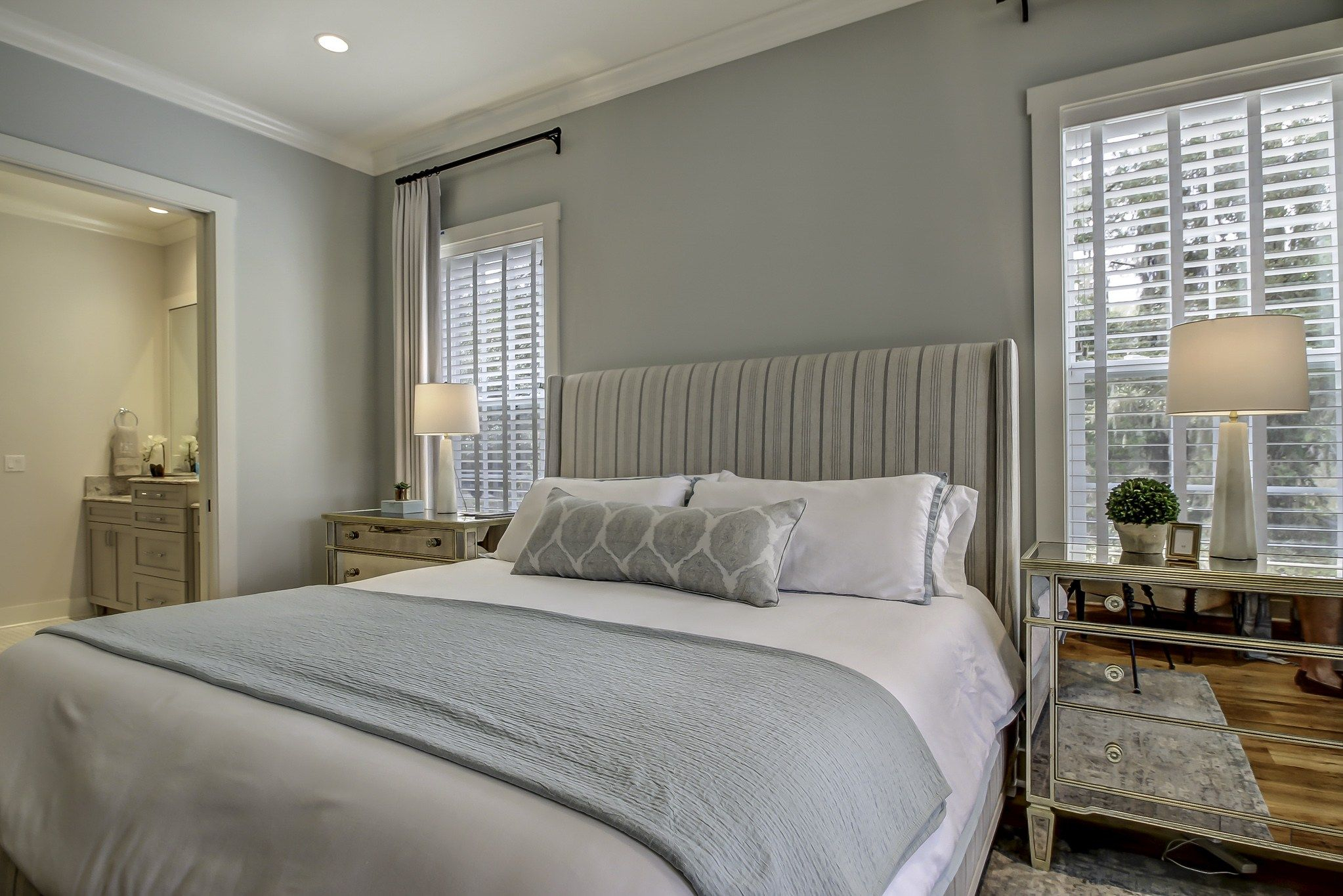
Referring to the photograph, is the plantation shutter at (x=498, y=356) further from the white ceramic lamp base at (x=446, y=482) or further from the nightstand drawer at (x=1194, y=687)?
the nightstand drawer at (x=1194, y=687)

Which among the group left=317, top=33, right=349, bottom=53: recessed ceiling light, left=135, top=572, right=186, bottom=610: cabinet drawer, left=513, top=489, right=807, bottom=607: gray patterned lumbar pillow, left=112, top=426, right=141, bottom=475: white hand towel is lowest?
left=135, top=572, right=186, bottom=610: cabinet drawer

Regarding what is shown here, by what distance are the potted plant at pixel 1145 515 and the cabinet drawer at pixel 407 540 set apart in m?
2.43

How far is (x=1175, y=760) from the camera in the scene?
1.75m

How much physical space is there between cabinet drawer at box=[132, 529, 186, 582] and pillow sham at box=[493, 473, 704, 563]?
2.66 meters

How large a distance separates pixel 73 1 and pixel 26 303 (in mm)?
2936

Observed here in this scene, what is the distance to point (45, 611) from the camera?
489 centimetres

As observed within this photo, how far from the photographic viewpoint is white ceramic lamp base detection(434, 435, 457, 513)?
3572 millimetres

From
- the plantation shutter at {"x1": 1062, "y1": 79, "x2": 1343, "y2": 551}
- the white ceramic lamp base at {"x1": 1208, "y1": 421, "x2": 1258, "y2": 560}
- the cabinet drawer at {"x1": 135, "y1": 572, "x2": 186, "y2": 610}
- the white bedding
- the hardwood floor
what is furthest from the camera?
the cabinet drawer at {"x1": 135, "y1": 572, "x2": 186, "y2": 610}

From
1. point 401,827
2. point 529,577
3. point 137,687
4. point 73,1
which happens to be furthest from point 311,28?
point 401,827

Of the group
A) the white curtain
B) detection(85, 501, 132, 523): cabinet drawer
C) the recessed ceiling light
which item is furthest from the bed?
detection(85, 501, 132, 523): cabinet drawer

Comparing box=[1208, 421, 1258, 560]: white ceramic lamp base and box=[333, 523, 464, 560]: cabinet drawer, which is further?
box=[333, 523, 464, 560]: cabinet drawer

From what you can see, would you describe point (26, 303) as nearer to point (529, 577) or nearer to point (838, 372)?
point (529, 577)

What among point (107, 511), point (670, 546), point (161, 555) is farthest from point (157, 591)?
point (670, 546)

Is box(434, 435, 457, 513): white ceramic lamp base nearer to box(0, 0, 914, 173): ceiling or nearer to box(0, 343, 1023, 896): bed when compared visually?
box(0, 343, 1023, 896): bed
